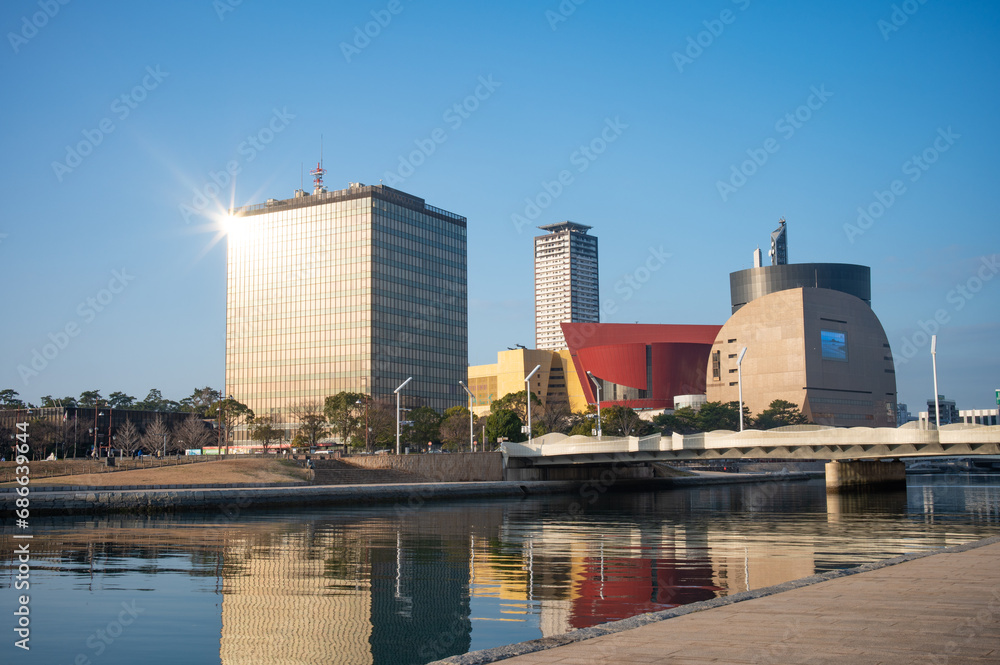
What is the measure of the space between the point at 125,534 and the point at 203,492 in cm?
1443

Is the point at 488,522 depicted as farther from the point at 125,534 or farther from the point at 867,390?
the point at 867,390

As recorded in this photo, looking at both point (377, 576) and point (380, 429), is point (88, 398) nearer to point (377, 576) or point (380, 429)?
point (380, 429)

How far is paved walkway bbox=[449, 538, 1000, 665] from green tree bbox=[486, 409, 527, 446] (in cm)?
7982

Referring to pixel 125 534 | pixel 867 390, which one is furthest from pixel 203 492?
pixel 867 390

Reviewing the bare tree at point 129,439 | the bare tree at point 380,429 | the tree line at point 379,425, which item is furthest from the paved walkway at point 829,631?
the bare tree at point 129,439

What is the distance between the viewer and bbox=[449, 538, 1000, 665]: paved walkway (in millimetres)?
7781

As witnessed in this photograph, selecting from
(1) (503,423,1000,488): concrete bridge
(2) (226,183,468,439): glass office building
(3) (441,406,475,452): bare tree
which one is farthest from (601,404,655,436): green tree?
(2) (226,183,468,439): glass office building

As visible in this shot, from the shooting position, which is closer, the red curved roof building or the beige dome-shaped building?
the beige dome-shaped building

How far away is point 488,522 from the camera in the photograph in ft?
130

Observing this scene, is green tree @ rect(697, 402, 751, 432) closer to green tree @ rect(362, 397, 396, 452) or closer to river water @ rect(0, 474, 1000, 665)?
green tree @ rect(362, 397, 396, 452)

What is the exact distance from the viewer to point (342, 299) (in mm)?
143750

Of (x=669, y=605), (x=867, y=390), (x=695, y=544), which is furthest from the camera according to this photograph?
(x=867, y=390)

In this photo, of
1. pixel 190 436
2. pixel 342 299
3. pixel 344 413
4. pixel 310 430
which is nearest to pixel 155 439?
pixel 190 436

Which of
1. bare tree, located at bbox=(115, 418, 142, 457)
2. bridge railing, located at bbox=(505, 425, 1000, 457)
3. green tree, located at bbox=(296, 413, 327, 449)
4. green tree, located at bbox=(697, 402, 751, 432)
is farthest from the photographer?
green tree, located at bbox=(697, 402, 751, 432)
